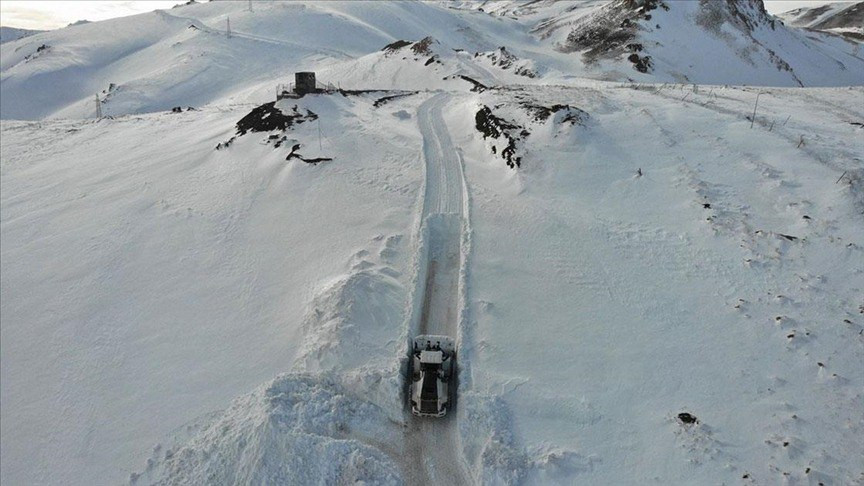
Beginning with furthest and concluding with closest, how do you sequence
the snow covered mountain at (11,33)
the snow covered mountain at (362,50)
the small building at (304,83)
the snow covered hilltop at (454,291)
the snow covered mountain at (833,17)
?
1. the snow covered mountain at (11,33)
2. the snow covered mountain at (833,17)
3. the snow covered mountain at (362,50)
4. the small building at (304,83)
5. the snow covered hilltop at (454,291)

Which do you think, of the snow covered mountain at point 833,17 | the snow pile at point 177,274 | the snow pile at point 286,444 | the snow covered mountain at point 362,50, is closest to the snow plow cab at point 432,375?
the snow pile at point 177,274

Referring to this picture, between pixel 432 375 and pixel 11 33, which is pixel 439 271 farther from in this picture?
pixel 11 33

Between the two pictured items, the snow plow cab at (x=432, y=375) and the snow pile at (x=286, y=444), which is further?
the snow plow cab at (x=432, y=375)

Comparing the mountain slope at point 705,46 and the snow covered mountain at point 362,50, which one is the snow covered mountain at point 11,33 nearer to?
the snow covered mountain at point 362,50

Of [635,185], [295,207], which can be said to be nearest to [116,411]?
[295,207]

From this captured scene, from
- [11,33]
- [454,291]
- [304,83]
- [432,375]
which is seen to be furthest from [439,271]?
[11,33]

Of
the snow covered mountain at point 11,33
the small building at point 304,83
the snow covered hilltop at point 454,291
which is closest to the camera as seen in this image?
the snow covered hilltop at point 454,291

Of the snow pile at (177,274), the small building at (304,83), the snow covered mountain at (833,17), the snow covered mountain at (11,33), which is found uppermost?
the snow covered mountain at (833,17)
